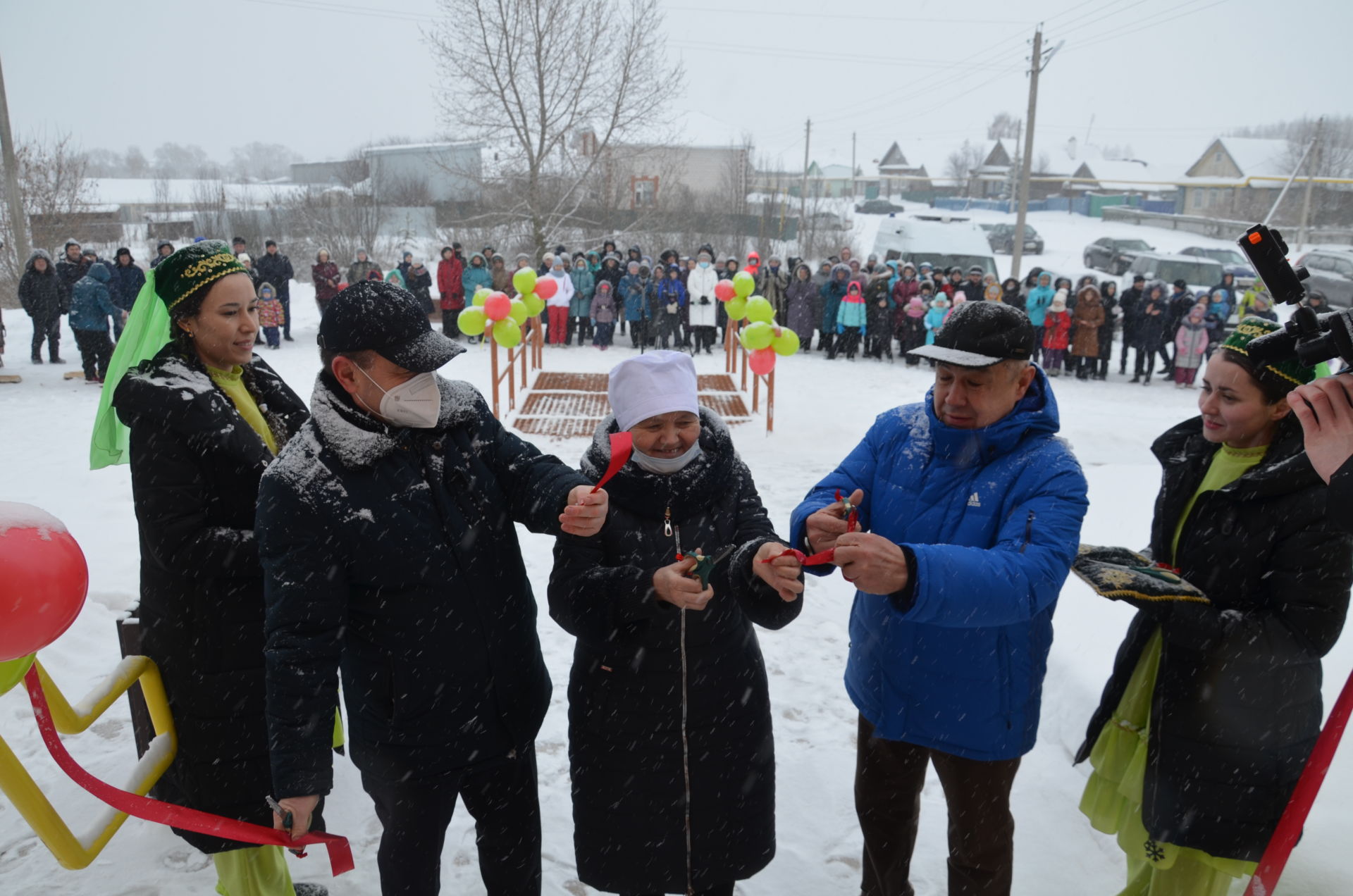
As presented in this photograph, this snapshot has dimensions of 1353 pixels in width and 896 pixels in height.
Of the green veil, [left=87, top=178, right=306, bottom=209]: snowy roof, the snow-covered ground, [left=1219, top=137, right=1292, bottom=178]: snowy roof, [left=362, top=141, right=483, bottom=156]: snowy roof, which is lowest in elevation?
the snow-covered ground

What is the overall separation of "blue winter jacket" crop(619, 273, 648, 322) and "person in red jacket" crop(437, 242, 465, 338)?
2.90 m

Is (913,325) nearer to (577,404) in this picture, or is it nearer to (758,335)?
(758,335)

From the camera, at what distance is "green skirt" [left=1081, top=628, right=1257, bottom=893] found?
2.33 m

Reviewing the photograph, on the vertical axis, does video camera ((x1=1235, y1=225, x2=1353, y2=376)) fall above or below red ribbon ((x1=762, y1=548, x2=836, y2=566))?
above

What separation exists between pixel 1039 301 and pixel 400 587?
45.1 ft

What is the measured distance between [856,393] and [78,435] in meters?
9.09

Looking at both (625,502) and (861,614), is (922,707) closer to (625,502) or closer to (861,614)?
(861,614)

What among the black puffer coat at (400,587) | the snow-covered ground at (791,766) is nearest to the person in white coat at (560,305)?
the snow-covered ground at (791,766)

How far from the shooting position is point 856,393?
1158cm

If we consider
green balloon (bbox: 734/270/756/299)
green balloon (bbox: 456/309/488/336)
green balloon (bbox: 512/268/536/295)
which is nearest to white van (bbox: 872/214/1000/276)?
green balloon (bbox: 734/270/756/299)

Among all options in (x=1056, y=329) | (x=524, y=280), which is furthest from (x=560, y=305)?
(x=1056, y=329)

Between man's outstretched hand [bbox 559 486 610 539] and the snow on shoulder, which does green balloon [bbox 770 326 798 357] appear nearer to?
man's outstretched hand [bbox 559 486 610 539]

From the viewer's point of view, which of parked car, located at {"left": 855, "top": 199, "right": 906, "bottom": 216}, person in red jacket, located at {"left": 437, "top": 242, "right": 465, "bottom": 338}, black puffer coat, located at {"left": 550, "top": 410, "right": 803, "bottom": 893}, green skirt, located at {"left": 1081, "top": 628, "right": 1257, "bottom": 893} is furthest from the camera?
parked car, located at {"left": 855, "top": 199, "right": 906, "bottom": 216}

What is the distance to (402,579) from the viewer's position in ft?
6.59
